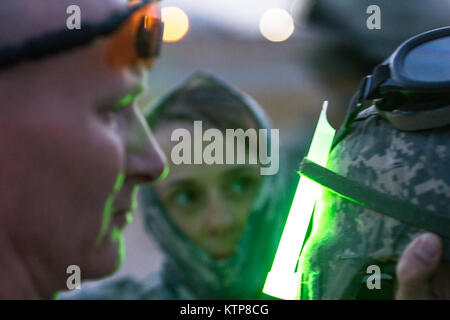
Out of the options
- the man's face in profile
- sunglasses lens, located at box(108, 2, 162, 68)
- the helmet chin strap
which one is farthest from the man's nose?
the helmet chin strap

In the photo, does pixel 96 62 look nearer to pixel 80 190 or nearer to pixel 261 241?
pixel 80 190

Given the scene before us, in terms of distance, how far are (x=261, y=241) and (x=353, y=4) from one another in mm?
3894

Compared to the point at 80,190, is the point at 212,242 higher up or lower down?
lower down

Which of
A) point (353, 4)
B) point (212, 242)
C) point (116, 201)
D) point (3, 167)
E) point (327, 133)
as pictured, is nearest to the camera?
point (3, 167)

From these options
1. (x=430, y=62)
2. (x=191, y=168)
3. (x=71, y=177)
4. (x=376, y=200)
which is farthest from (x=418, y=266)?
(x=191, y=168)

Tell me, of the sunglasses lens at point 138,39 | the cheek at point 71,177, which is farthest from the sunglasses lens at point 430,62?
the cheek at point 71,177

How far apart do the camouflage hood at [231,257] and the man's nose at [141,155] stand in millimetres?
1590

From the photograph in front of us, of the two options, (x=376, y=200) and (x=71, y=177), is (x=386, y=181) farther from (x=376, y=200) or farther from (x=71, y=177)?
(x=71, y=177)

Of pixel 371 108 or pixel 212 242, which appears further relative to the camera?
pixel 212 242

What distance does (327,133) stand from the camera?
5.08 ft

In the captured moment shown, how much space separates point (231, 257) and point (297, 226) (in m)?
1.53

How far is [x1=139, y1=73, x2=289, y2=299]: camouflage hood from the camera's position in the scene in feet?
9.81

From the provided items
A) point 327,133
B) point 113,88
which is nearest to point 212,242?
point 327,133

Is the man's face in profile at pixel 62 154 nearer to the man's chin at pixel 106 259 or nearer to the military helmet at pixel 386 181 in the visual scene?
the man's chin at pixel 106 259
